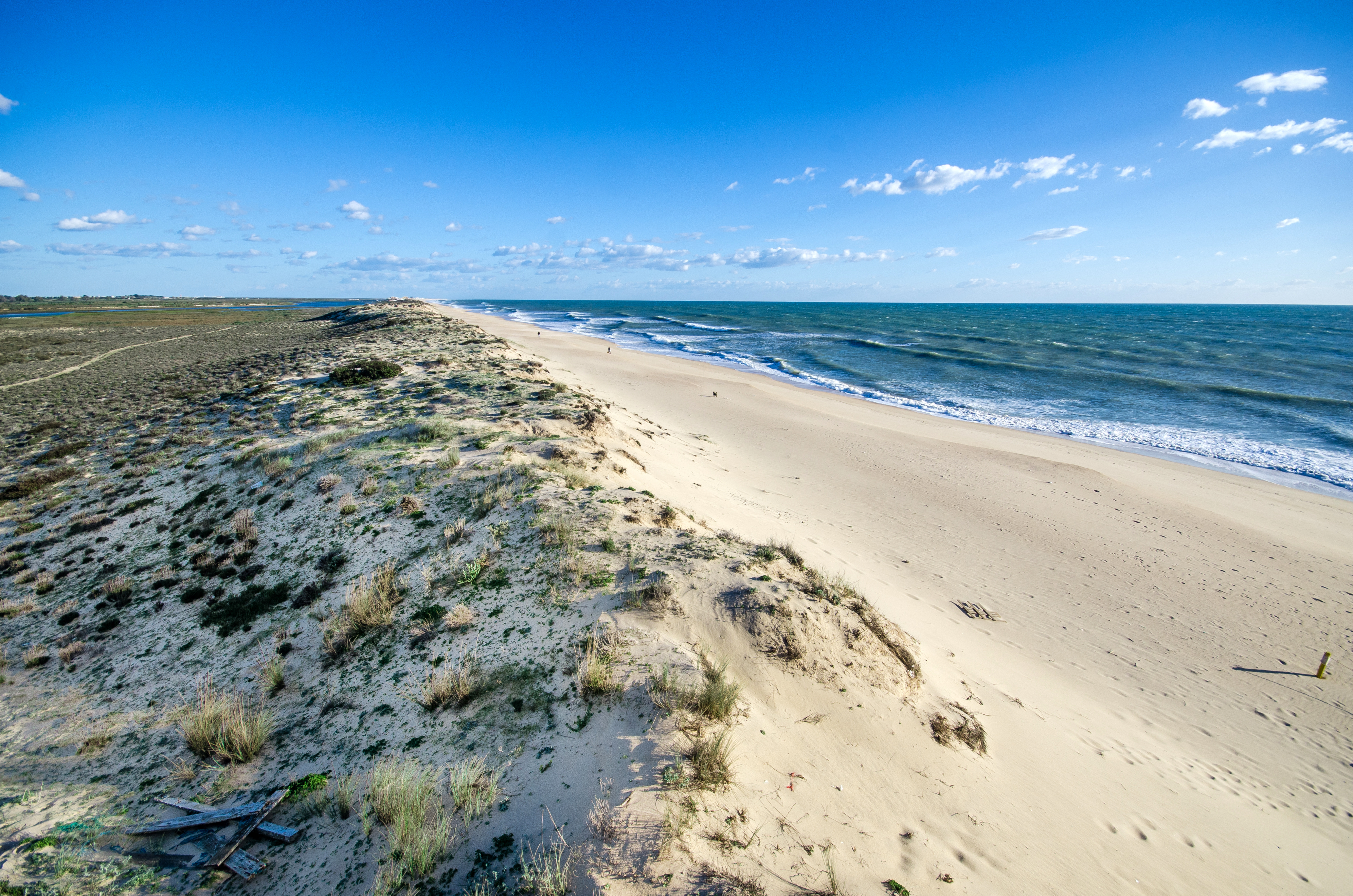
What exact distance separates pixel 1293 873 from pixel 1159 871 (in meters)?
1.83

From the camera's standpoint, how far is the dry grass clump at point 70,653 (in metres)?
7.06

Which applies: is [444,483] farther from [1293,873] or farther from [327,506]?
[1293,873]

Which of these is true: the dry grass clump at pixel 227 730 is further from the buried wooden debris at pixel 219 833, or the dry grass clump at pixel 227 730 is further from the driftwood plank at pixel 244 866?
the driftwood plank at pixel 244 866

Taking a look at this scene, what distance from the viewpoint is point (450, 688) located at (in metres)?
5.48

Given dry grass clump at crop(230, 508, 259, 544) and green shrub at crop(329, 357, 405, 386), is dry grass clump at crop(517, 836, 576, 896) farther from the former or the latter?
green shrub at crop(329, 357, 405, 386)

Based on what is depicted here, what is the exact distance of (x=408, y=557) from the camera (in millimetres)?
7879

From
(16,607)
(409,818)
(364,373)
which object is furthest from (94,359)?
(409,818)

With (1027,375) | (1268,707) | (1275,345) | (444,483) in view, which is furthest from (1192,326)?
(444,483)

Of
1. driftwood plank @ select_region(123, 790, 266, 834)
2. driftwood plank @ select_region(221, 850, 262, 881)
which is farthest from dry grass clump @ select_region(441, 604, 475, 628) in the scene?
driftwood plank @ select_region(221, 850, 262, 881)

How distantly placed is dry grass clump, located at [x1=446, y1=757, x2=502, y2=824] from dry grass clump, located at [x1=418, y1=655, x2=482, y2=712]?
849 mm

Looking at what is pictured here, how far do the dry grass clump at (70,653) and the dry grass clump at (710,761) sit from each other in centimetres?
882

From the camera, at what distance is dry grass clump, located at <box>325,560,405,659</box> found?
6.46 m

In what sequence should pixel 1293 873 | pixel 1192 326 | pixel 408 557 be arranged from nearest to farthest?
pixel 1293 873 → pixel 408 557 → pixel 1192 326

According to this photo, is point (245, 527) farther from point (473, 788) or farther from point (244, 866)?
point (473, 788)
